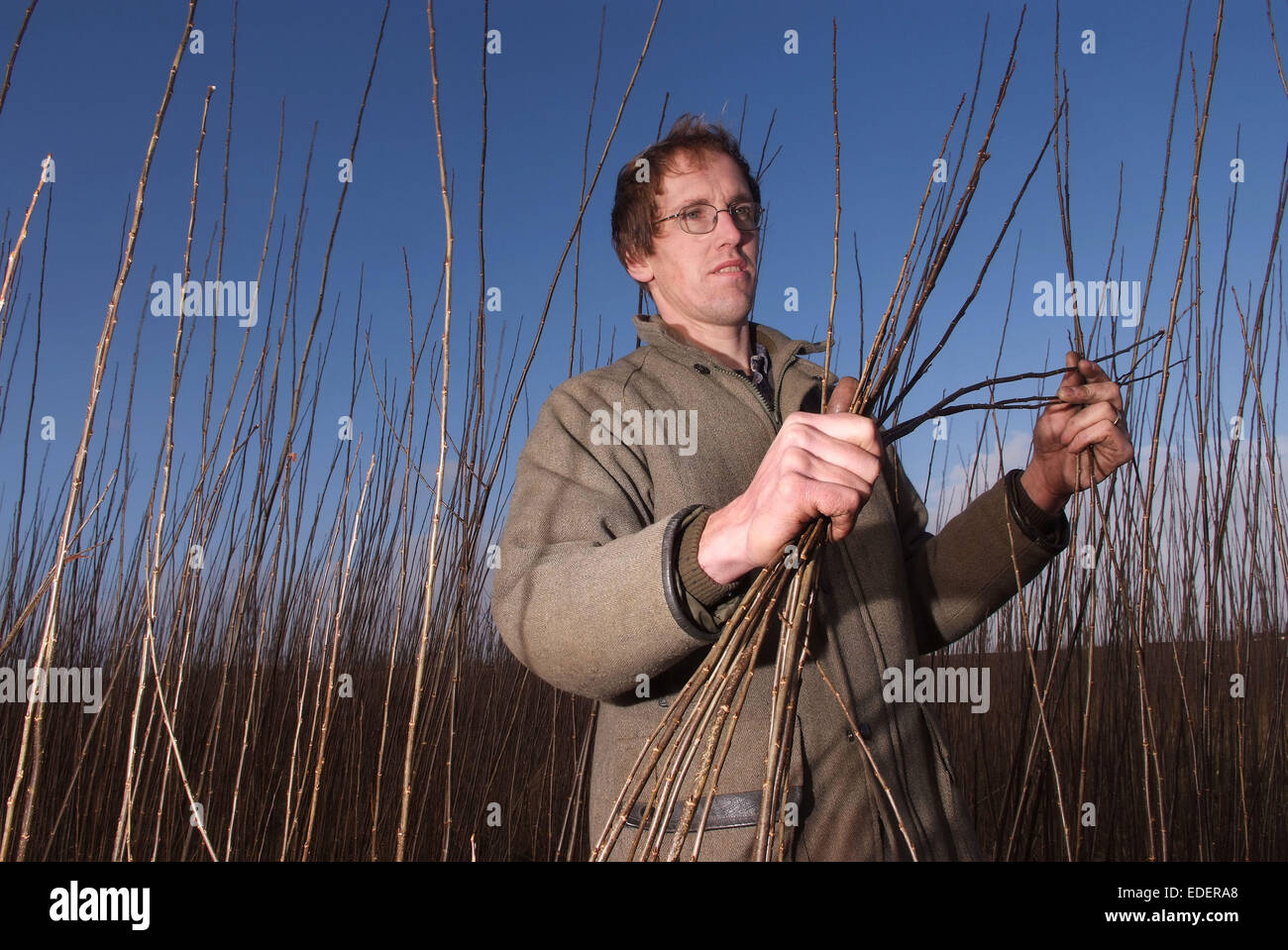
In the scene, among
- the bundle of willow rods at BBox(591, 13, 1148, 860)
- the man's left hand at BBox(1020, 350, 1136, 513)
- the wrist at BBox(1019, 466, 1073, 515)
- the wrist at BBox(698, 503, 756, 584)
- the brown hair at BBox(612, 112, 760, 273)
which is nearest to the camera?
the bundle of willow rods at BBox(591, 13, 1148, 860)

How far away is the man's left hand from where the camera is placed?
0.88m

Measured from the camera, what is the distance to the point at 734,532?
2.18 feet

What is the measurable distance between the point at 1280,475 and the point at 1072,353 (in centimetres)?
125

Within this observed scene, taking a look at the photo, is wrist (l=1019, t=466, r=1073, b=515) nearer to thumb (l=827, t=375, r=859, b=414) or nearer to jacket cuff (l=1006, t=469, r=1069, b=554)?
jacket cuff (l=1006, t=469, r=1069, b=554)

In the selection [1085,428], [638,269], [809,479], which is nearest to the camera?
[809,479]

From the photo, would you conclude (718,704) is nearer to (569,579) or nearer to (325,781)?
(569,579)

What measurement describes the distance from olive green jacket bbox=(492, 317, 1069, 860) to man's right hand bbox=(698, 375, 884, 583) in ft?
0.29

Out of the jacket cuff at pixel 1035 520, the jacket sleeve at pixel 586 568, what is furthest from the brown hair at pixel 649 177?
the jacket cuff at pixel 1035 520

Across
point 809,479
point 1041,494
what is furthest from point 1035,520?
point 809,479

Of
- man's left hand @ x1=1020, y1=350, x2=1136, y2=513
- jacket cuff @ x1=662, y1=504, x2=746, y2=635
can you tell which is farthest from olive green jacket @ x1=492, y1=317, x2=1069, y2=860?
man's left hand @ x1=1020, y1=350, x2=1136, y2=513

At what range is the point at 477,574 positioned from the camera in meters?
1.76

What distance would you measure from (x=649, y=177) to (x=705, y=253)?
16 cm

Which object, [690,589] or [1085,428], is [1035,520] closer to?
[1085,428]

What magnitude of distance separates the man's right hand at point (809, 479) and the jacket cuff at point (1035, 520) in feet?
1.65
